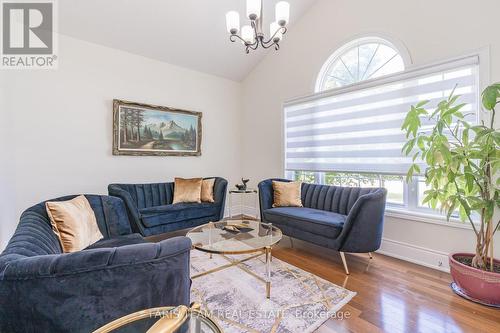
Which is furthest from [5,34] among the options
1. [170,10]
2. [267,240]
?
[267,240]

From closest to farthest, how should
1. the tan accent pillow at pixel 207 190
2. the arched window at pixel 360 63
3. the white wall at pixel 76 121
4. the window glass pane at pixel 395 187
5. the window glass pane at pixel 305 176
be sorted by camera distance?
1. the white wall at pixel 76 121
2. the window glass pane at pixel 395 187
3. the arched window at pixel 360 63
4. the tan accent pillow at pixel 207 190
5. the window glass pane at pixel 305 176

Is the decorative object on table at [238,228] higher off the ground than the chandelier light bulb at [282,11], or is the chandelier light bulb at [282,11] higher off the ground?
the chandelier light bulb at [282,11]

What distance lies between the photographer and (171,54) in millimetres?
3867

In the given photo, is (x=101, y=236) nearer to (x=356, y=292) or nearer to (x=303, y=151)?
(x=356, y=292)

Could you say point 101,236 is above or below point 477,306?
above

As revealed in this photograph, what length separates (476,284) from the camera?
1.86 metres

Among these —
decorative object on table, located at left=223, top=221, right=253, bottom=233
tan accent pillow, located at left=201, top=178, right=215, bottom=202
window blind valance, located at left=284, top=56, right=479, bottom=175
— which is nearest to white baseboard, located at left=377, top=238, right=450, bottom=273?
window blind valance, located at left=284, top=56, right=479, bottom=175

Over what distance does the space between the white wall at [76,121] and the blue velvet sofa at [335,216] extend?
2085 millimetres

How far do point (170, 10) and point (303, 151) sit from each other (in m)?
2.85

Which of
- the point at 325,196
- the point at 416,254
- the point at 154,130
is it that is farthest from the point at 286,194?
the point at 154,130

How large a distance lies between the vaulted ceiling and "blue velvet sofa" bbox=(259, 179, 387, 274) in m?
2.56

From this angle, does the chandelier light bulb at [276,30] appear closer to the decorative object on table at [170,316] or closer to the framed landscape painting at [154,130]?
the framed landscape painting at [154,130]

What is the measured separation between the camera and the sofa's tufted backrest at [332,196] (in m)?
2.97

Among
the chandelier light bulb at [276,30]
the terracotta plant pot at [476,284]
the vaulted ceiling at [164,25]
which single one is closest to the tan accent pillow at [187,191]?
the vaulted ceiling at [164,25]
